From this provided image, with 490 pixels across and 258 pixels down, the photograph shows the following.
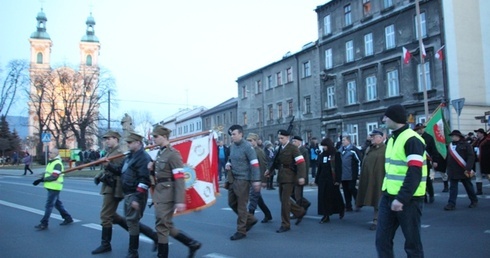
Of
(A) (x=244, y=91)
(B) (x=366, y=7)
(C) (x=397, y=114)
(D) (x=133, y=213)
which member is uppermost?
(B) (x=366, y=7)

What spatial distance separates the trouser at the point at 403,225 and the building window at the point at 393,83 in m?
28.2

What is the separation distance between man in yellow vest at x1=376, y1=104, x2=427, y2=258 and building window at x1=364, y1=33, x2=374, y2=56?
30478 millimetres

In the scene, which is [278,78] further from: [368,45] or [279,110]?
[368,45]

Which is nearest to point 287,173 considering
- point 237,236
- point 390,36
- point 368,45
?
point 237,236

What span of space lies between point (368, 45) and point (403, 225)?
103 ft

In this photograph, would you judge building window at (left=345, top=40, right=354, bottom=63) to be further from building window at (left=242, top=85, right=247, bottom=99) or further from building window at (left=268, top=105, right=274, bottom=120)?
building window at (left=242, top=85, right=247, bottom=99)

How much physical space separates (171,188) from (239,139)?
2.21 metres

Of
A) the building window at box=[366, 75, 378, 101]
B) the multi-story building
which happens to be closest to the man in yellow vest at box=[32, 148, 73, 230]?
the building window at box=[366, 75, 378, 101]

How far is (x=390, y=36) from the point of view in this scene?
31812 mm

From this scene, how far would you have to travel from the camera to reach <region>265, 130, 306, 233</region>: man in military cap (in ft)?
27.4

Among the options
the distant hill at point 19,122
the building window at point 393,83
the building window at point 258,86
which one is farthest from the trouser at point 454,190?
the distant hill at point 19,122

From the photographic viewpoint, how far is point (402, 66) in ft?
101

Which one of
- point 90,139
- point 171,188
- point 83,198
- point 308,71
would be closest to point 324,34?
point 308,71

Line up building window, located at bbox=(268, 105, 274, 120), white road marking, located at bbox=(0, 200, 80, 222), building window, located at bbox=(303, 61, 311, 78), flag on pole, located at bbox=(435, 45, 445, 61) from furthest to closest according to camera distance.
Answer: building window, located at bbox=(268, 105, 274, 120), building window, located at bbox=(303, 61, 311, 78), flag on pole, located at bbox=(435, 45, 445, 61), white road marking, located at bbox=(0, 200, 80, 222)
